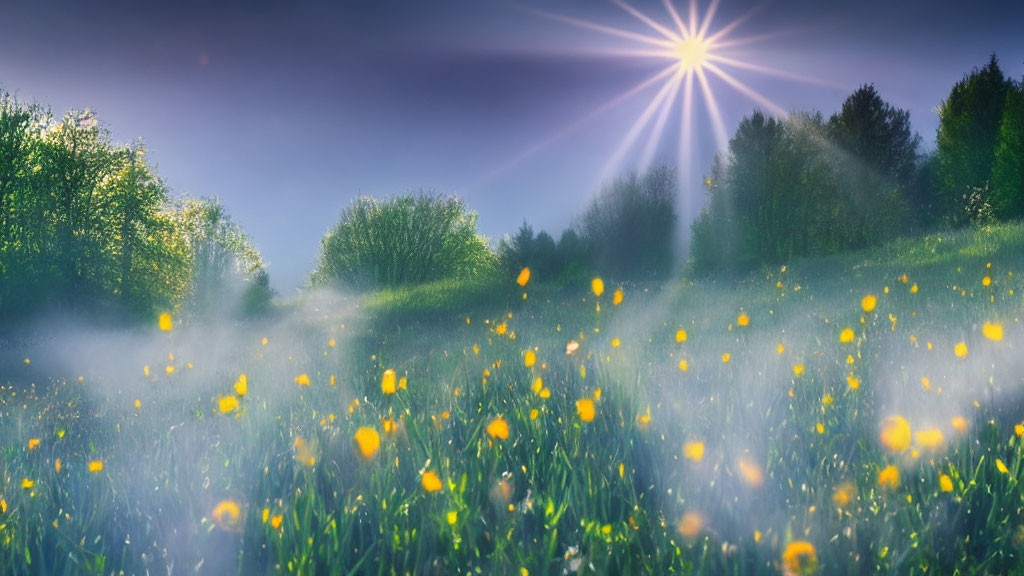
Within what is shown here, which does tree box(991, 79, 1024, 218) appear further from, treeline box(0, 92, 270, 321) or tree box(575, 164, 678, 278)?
treeline box(0, 92, 270, 321)

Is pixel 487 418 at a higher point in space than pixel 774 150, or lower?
lower

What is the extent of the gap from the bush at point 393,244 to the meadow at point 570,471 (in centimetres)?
3246

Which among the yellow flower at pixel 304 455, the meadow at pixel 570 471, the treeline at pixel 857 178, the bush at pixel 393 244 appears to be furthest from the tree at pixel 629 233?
the yellow flower at pixel 304 455

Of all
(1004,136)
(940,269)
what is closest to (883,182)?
(1004,136)

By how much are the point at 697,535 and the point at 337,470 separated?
1328 millimetres

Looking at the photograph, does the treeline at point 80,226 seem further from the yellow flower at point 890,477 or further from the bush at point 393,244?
the yellow flower at point 890,477

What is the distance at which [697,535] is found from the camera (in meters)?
1.69

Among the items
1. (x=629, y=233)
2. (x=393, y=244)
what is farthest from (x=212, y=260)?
(x=629, y=233)

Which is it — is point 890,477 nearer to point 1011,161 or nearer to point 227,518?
point 227,518

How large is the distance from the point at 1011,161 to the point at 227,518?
34.7m

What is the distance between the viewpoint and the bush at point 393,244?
3728 centimetres

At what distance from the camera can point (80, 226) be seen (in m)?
25.3

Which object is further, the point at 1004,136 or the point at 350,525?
the point at 1004,136

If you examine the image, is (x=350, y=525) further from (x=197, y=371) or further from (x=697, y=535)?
(x=197, y=371)
